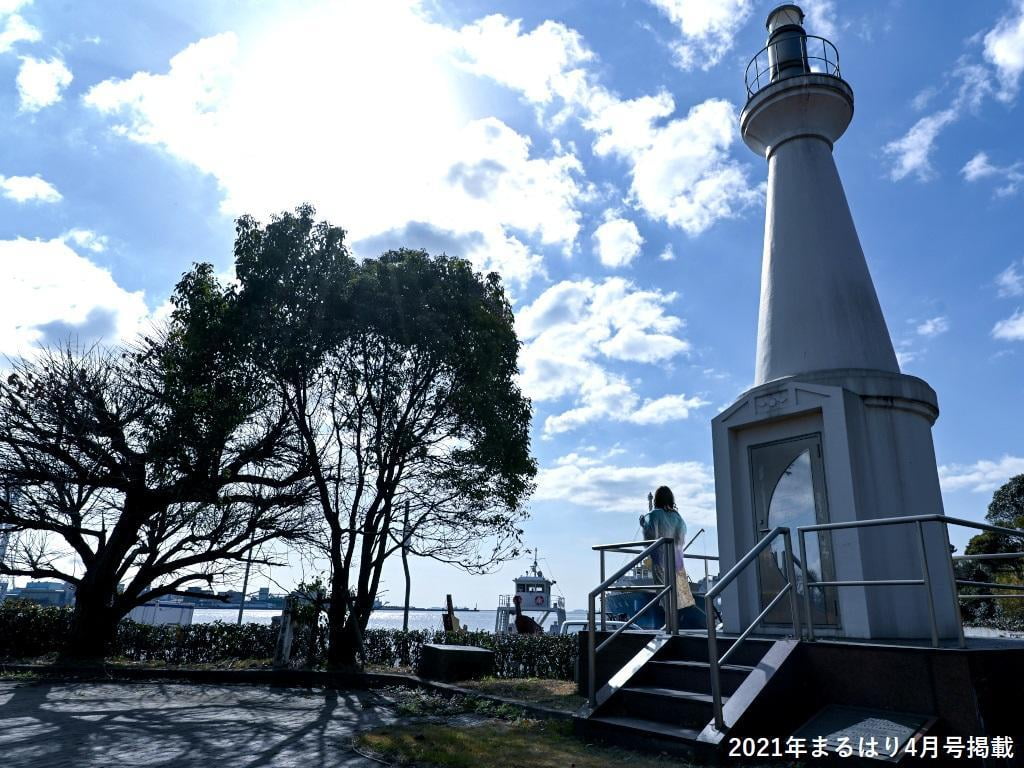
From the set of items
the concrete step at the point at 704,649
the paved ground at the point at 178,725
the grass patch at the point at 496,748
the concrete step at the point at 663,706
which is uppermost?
the concrete step at the point at 704,649

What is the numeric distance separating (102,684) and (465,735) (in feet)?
24.9

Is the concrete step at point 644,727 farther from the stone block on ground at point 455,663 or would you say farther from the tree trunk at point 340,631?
the tree trunk at point 340,631

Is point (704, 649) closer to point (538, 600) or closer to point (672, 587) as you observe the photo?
point (672, 587)

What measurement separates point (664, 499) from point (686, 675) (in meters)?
3.06

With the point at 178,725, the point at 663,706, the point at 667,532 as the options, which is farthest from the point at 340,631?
the point at 663,706

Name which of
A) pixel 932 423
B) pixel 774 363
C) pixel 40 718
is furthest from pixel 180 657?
pixel 932 423

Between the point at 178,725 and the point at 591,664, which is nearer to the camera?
the point at 591,664

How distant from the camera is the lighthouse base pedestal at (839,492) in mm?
7402

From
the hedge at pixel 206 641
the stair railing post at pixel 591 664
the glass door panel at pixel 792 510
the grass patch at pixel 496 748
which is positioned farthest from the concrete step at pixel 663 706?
the hedge at pixel 206 641

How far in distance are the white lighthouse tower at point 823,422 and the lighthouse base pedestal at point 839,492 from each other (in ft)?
0.05

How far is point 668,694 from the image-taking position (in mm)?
6234

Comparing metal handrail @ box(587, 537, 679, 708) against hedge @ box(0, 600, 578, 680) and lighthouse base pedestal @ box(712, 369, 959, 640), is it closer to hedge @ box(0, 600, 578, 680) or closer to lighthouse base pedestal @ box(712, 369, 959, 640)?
lighthouse base pedestal @ box(712, 369, 959, 640)

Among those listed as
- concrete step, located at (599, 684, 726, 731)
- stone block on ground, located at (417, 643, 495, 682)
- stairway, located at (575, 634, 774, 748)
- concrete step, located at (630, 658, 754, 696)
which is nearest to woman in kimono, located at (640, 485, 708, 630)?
stairway, located at (575, 634, 774, 748)

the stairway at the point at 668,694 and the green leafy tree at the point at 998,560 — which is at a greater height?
the green leafy tree at the point at 998,560
